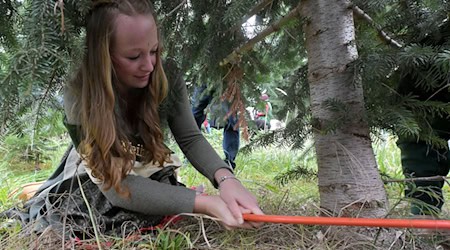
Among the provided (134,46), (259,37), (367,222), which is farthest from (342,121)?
(134,46)

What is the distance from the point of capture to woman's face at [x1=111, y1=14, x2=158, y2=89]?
105 centimetres

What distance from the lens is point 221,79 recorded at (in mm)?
1536

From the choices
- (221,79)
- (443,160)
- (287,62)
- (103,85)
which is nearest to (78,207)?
(103,85)

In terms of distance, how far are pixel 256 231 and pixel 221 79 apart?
0.59m

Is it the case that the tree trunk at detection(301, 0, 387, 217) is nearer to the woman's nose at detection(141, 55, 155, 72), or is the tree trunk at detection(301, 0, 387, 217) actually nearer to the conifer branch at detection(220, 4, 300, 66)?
the conifer branch at detection(220, 4, 300, 66)

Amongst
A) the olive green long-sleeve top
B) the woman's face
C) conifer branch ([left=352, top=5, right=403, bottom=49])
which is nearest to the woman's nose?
the woman's face

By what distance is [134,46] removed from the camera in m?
1.06

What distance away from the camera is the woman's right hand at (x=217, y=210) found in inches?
40.4

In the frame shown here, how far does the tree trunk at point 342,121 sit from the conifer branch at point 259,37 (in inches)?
2.9

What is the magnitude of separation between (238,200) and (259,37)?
0.49m

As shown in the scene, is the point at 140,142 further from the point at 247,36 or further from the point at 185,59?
the point at 247,36

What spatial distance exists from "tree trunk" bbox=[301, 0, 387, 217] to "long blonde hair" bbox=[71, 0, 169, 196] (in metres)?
0.41

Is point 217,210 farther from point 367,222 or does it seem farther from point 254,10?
point 254,10

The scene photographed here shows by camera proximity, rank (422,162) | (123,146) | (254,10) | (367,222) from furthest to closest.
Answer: (422,162) → (254,10) → (123,146) → (367,222)
